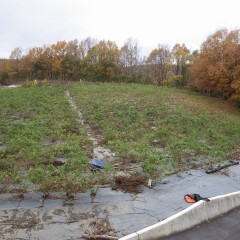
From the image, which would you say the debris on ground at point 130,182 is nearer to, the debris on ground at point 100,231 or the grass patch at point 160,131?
the grass patch at point 160,131

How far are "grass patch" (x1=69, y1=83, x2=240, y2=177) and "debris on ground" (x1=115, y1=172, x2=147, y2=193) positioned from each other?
34 centimetres

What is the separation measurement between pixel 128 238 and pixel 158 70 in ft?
139

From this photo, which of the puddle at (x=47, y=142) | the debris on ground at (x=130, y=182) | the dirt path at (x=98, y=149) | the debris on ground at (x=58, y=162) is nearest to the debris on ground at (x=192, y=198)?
the debris on ground at (x=130, y=182)

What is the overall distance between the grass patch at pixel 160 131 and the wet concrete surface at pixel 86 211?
1.13 meters

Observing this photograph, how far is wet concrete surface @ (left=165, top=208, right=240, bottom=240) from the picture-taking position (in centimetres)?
606

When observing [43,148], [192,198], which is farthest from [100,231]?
[43,148]

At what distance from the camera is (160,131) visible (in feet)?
44.3

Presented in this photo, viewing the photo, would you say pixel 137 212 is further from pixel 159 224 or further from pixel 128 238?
pixel 128 238

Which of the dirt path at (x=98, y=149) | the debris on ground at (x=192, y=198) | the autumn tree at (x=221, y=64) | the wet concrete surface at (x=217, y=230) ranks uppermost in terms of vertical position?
the autumn tree at (x=221, y=64)

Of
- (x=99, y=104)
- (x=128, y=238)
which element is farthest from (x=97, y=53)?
(x=128, y=238)

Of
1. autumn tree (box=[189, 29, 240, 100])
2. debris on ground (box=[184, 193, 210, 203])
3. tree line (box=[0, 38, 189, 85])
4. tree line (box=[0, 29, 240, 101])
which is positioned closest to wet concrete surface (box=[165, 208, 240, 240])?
debris on ground (box=[184, 193, 210, 203])

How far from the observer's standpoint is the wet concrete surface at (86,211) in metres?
5.69

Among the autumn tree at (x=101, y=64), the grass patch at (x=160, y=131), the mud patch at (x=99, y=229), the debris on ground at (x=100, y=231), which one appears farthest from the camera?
the autumn tree at (x=101, y=64)

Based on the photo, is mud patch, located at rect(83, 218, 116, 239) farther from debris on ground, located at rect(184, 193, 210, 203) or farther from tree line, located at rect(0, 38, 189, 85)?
tree line, located at rect(0, 38, 189, 85)
